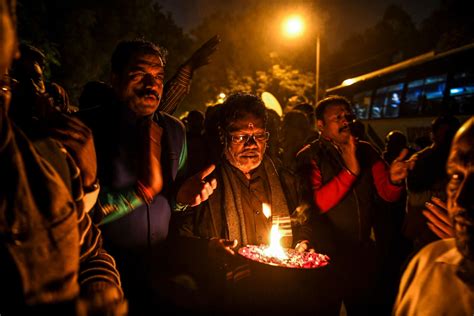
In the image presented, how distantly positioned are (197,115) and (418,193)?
4285 mm

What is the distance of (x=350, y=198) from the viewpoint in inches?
131

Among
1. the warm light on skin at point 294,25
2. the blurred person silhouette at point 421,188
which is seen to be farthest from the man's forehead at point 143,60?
the warm light on skin at point 294,25

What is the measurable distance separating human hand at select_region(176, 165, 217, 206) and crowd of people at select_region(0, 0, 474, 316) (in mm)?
14

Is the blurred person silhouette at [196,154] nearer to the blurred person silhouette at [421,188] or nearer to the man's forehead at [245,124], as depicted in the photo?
the man's forehead at [245,124]

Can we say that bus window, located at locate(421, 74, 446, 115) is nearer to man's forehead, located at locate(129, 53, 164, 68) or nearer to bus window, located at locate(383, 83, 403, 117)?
bus window, located at locate(383, 83, 403, 117)

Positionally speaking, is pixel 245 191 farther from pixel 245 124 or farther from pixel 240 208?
pixel 245 124

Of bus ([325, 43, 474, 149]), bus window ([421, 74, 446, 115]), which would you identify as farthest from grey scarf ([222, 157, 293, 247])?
bus window ([421, 74, 446, 115])

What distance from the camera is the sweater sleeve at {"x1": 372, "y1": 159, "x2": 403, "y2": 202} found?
328 centimetres

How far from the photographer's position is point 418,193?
3.95 meters

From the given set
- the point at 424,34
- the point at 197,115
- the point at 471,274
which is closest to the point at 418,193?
the point at 471,274

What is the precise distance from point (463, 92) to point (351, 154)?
10.1 meters

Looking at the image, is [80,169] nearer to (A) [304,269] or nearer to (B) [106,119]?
(A) [304,269]

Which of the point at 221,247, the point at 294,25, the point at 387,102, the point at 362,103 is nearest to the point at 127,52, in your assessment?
the point at 221,247

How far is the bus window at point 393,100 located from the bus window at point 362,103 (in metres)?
1.62
